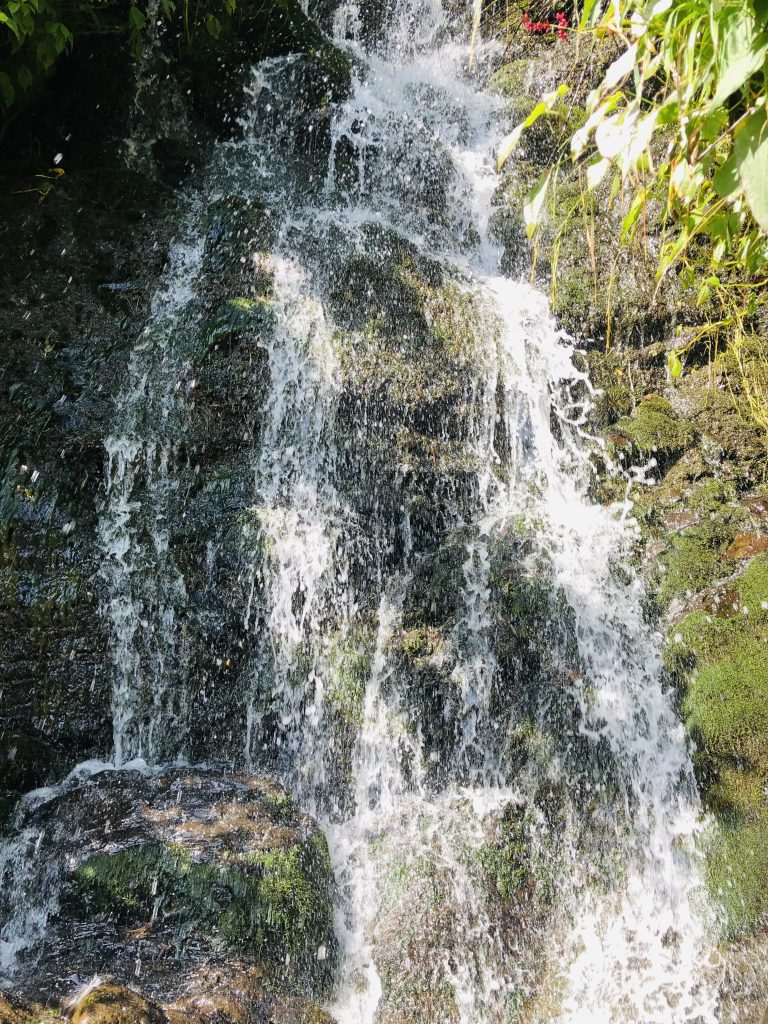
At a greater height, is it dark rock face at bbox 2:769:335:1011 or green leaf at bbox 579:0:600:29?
green leaf at bbox 579:0:600:29

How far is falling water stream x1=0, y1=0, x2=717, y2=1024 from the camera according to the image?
155 inches

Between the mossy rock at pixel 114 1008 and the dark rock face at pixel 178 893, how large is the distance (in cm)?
25

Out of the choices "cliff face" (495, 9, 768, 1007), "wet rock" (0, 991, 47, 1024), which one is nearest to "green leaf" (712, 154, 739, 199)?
"cliff face" (495, 9, 768, 1007)

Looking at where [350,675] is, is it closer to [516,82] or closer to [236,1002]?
[236,1002]

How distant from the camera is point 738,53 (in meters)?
1.29

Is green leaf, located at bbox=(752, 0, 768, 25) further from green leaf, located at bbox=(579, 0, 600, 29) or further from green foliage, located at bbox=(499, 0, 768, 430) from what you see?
green leaf, located at bbox=(579, 0, 600, 29)

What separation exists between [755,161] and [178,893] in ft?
11.6

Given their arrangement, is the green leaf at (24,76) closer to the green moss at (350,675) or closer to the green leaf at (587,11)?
the green moss at (350,675)

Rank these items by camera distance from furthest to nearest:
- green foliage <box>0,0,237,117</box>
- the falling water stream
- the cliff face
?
green foliage <box>0,0,237,117</box>, the cliff face, the falling water stream

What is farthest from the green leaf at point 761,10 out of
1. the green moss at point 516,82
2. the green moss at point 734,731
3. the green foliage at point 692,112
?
the green moss at point 516,82

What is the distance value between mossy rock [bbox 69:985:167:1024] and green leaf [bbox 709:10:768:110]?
3030 mm

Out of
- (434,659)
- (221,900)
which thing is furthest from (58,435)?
(221,900)

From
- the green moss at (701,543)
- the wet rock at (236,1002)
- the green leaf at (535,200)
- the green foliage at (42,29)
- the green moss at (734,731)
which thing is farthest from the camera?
the green moss at (701,543)

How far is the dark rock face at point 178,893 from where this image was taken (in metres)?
3.27
